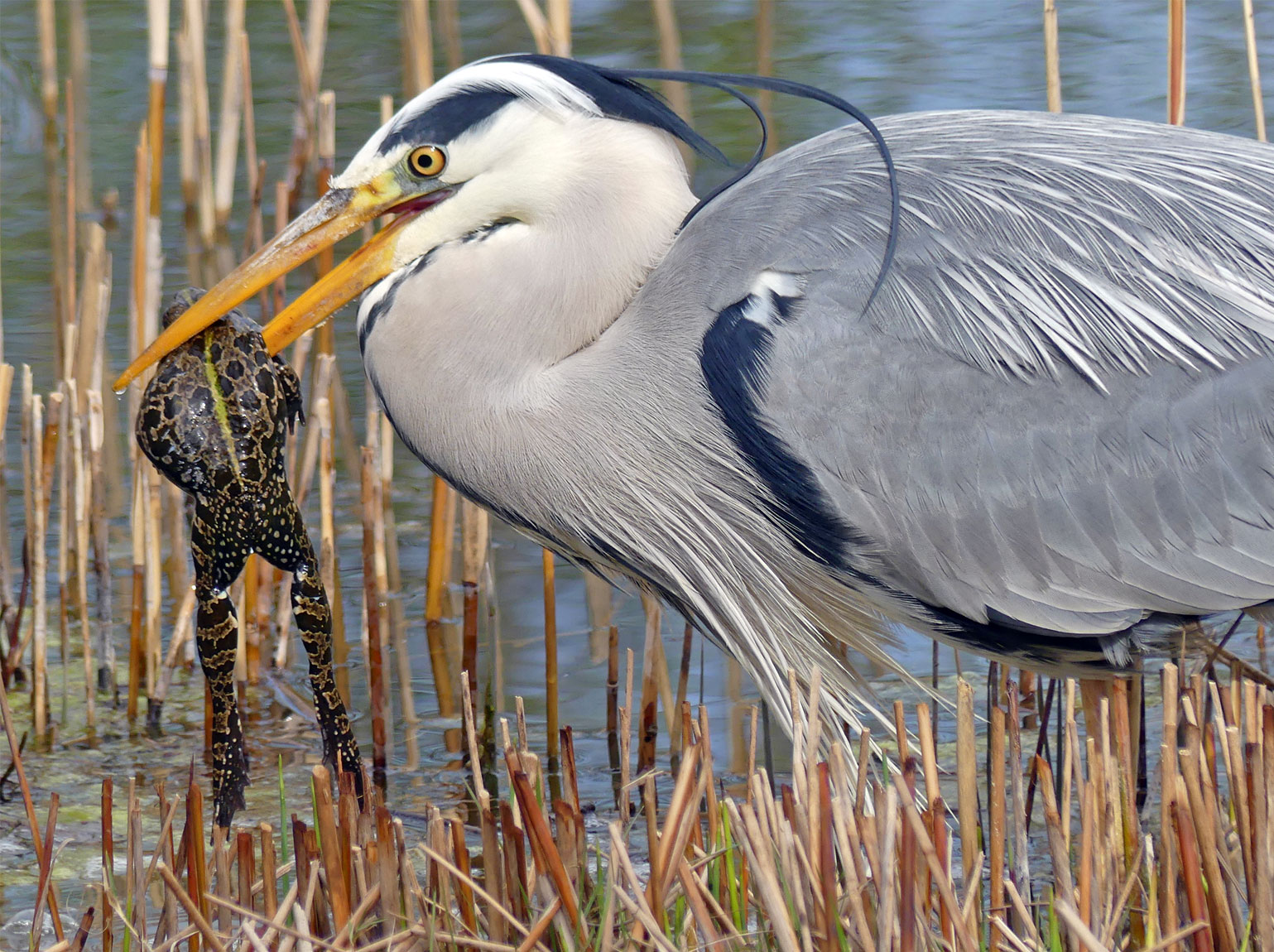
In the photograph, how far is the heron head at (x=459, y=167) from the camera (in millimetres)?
2820

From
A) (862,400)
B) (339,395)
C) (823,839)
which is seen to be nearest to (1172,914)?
(823,839)

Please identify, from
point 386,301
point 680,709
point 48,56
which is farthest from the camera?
point 48,56

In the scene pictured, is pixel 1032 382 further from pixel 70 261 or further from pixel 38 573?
pixel 70 261

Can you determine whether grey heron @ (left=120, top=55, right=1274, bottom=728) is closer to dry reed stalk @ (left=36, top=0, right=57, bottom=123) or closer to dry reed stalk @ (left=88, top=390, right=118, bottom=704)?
dry reed stalk @ (left=88, top=390, right=118, bottom=704)

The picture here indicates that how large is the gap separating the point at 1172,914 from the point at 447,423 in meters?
1.38

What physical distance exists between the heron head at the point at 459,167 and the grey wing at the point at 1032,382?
0.32m

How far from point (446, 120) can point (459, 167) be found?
77 mm

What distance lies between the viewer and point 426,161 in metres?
2.82

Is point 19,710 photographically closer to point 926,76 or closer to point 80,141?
point 80,141

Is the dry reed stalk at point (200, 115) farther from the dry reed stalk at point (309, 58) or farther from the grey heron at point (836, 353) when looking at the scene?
the grey heron at point (836, 353)

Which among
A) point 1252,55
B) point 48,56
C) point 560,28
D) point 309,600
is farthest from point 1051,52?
point 48,56

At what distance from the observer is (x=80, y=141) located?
23.7ft

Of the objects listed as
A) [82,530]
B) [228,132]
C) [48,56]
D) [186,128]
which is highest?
[48,56]

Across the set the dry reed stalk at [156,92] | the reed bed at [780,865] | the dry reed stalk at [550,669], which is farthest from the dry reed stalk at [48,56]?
the reed bed at [780,865]
